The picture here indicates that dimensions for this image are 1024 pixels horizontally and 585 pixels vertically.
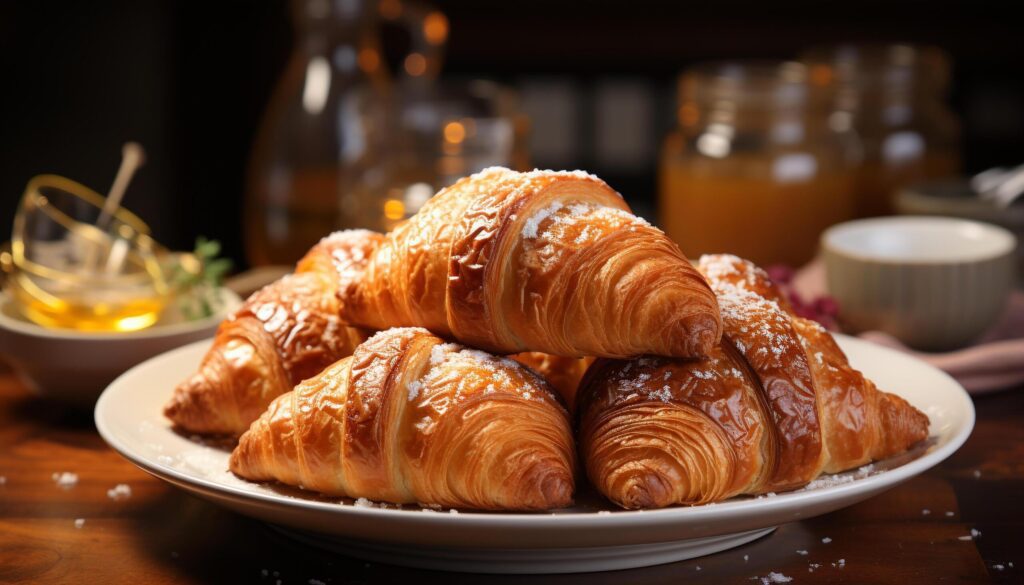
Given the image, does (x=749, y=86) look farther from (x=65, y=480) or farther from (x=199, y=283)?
(x=65, y=480)

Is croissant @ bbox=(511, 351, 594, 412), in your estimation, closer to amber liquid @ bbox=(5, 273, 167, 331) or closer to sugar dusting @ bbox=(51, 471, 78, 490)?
sugar dusting @ bbox=(51, 471, 78, 490)

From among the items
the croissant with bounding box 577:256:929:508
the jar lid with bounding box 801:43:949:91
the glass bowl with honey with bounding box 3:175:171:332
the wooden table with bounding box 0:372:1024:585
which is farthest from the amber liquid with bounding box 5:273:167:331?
the jar lid with bounding box 801:43:949:91

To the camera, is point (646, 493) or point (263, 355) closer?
point (646, 493)

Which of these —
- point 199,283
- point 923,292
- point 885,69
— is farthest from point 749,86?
point 199,283

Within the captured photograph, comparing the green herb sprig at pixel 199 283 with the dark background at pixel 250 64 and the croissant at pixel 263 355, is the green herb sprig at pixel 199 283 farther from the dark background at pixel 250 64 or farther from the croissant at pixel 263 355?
the dark background at pixel 250 64

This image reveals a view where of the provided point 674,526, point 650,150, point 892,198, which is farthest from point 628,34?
point 674,526

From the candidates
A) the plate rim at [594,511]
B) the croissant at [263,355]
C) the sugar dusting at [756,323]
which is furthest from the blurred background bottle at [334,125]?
the plate rim at [594,511]
